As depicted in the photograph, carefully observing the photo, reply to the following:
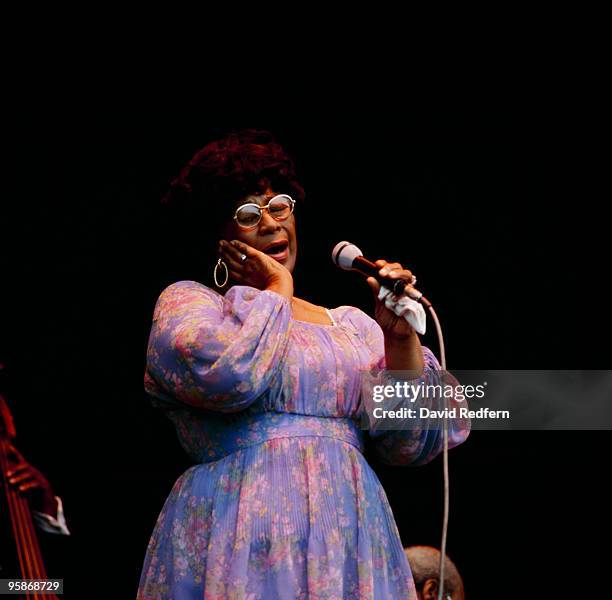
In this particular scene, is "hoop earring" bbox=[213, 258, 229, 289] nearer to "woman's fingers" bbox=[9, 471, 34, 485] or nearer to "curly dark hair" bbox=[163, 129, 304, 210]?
"curly dark hair" bbox=[163, 129, 304, 210]

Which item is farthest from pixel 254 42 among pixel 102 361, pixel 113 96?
pixel 102 361

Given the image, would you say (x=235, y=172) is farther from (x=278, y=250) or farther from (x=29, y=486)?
(x=29, y=486)

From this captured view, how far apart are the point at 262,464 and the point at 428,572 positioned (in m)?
1.11

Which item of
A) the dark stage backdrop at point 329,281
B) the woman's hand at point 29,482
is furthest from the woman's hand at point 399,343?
the dark stage backdrop at point 329,281

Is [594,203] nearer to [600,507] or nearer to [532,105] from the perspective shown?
[532,105]

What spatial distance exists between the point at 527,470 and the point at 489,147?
87 centimetres

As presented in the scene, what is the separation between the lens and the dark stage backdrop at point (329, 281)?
9.95ft

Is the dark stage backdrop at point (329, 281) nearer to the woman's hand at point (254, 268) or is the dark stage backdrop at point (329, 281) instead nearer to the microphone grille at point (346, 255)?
the woman's hand at point (254, 268)

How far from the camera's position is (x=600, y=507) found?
3301mm

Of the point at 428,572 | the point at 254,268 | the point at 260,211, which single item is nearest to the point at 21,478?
the point at 254,268

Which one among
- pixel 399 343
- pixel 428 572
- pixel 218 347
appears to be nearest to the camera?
pixel 218 347

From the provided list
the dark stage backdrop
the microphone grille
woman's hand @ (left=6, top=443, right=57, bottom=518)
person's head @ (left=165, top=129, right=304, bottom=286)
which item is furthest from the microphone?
the dark stage backdrop

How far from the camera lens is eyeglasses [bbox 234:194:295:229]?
258 cm

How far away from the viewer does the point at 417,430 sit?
8.25 feet
